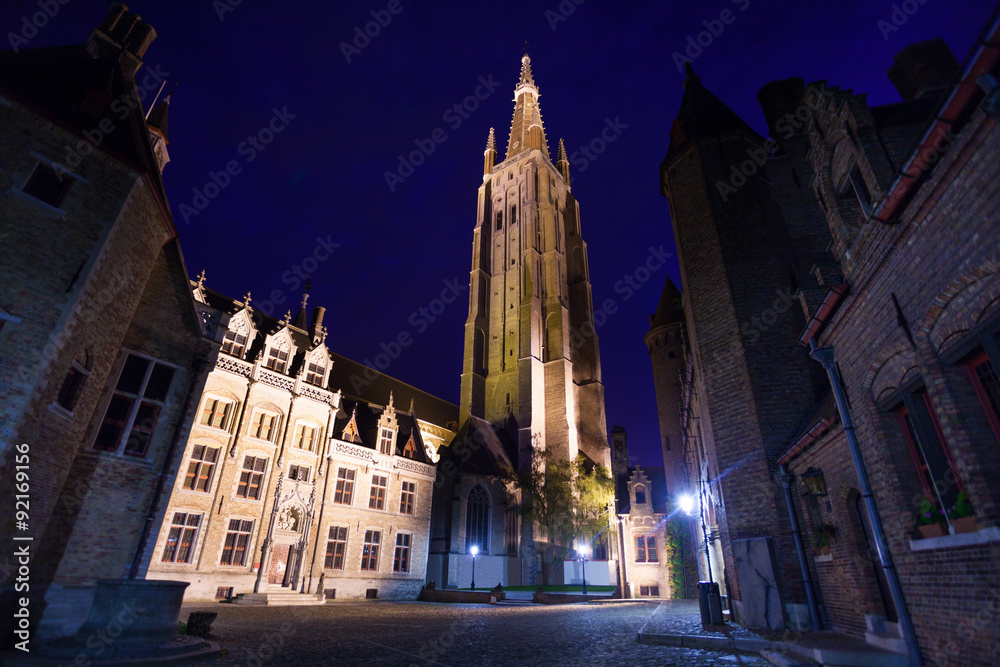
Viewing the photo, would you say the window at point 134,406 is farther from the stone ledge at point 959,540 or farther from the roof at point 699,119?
the roof at point 699,119

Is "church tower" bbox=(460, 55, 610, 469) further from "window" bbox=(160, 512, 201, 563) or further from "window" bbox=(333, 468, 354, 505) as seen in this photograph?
"window" bbox=(160, 512, 201, 563)

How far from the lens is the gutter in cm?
396

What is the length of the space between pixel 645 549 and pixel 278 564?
26.9 metres

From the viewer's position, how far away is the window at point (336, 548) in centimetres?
2384

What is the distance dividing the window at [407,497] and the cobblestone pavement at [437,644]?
15.3m

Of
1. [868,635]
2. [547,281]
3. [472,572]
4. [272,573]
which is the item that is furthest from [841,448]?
[547,281]

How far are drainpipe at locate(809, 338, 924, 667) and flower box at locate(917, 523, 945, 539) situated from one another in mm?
946

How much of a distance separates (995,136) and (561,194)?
5564cm

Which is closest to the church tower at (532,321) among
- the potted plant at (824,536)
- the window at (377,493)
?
the window at (377,493)

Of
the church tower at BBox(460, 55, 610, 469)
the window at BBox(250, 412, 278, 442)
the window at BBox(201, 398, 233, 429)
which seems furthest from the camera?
the church tower at BBox(460, 55, 610, 469)

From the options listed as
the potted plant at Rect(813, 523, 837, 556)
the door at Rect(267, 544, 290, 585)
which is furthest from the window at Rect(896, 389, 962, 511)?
the door at Rect(267, 544, 290, 585)

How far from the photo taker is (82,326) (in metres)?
8.76
